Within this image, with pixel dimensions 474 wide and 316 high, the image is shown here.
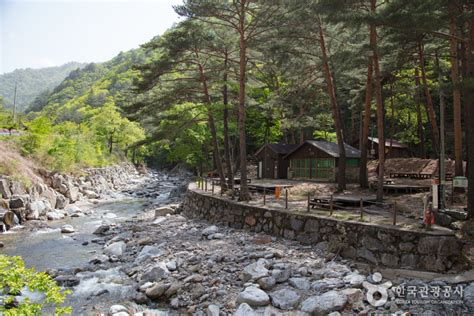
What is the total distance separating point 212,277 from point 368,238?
4.37m

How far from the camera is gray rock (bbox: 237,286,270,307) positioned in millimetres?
7213

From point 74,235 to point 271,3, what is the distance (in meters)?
13.0

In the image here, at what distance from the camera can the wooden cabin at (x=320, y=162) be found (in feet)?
74.3

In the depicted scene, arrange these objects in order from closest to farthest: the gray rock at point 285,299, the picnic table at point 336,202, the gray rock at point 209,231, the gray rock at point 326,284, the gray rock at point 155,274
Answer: the gray rock at point 285,299, the gray rock at point 326,284, the gray rock at point 155,274, the picnic table at point 336,202, the gray rock at point 209,231

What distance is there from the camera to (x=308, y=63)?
1883 centimetres

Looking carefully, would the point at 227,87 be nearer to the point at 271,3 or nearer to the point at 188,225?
the point at 271,3

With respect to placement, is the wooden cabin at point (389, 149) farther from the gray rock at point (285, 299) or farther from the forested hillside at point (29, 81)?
the forested hillside at point (29, 81)

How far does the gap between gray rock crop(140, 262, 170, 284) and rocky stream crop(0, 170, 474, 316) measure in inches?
1.0

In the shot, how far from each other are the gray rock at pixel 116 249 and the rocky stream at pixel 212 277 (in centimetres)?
4

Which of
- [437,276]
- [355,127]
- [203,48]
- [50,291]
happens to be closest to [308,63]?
[203,48]

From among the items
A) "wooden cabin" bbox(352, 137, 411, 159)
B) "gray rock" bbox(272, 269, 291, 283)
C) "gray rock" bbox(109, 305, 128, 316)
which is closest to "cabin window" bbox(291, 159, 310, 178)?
"wooden cabin" bbox(352, 137, 411, 159)

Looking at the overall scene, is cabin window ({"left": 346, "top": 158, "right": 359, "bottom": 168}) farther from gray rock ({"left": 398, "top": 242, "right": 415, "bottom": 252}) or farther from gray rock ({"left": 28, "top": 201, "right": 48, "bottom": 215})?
gray rock ({"left": 28, "top": 201, "right": 48, "bottom": 215})

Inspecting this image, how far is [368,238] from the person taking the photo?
30.4 ft

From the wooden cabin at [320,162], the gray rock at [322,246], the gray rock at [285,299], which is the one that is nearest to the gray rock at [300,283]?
the gray rock at [285,299]
